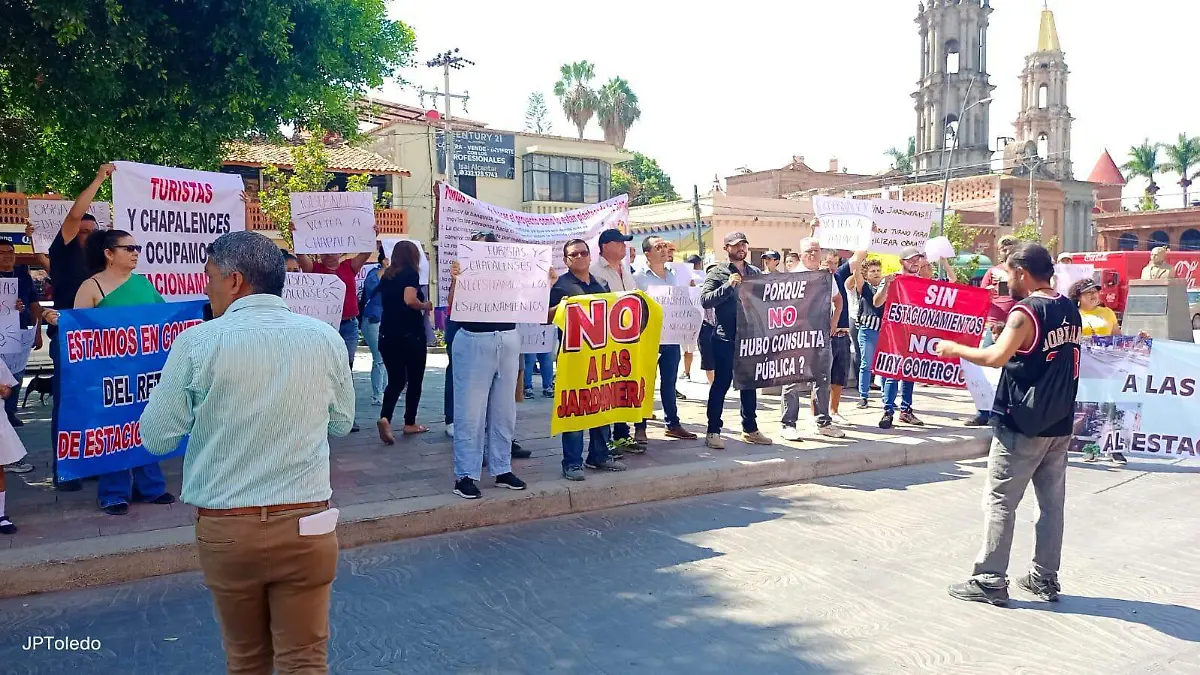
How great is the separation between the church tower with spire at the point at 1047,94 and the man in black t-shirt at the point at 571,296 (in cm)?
6001

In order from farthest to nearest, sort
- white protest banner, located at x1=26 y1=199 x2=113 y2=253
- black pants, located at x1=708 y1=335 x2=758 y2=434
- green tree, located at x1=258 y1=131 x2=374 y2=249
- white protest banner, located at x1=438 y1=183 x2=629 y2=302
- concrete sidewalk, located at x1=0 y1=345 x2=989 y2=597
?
green tree, located at x1=258 y1=131 x2=374 y2=249 → white protest banner, located at x1=26 y1=199 x2=113 y2=253 → black pants, located at x1=708 y1=335 x2=758 y2=434 → white protest banner, located at x1=438 y1=183 x2=629 y2=302 → concrete sidewalk, located at x1=0 y1=345 x2=989 y2=597

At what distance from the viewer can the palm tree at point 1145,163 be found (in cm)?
6469

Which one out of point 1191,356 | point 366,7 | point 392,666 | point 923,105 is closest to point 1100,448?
point 1191,356

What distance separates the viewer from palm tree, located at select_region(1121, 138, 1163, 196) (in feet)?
212

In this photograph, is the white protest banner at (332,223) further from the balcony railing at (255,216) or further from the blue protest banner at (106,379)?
the balcony railing at (255,216)

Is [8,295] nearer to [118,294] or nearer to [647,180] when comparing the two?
[118,294]

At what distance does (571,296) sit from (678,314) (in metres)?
2.06

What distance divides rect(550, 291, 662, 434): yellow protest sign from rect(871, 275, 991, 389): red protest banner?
320cm

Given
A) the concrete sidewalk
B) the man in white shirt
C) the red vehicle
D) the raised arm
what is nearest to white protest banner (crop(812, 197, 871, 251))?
the concrete sidewalk

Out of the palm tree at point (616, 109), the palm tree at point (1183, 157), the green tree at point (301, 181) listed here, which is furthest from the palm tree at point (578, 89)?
the palm tree at point (1183, 157)

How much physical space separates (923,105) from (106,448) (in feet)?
181

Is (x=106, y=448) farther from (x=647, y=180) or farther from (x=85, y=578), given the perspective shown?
(x=647, y=180)

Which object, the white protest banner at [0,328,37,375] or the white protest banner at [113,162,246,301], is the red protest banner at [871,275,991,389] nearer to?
the white protest banner at [113,162,246,301]

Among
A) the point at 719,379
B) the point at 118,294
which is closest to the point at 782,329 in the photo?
the point at 719,379
